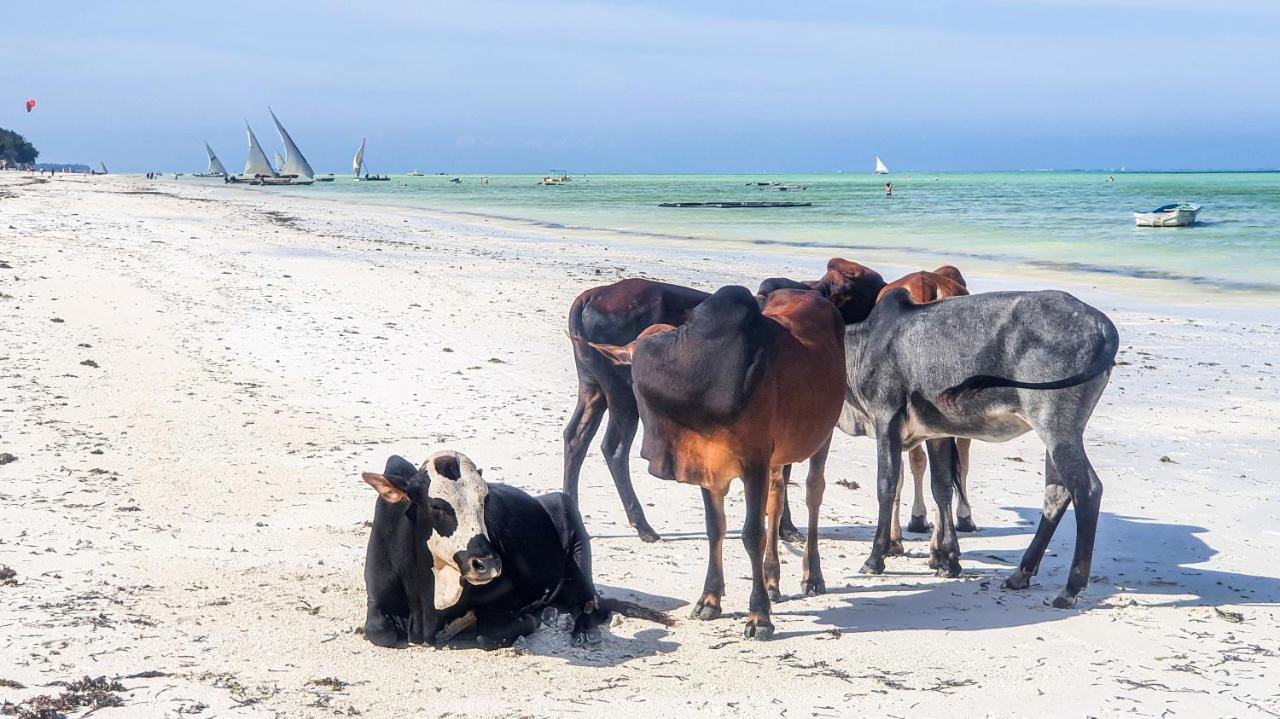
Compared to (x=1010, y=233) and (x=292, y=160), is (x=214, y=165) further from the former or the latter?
(x=1010, y=233)

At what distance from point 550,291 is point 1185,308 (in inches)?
441

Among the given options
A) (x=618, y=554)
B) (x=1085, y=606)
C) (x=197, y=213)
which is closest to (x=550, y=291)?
(x=618, y=554)

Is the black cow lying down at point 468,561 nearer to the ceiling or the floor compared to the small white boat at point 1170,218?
nearer to the floor

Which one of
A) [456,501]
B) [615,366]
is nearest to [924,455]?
[615,366]

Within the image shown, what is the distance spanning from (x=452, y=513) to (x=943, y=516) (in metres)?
3.34

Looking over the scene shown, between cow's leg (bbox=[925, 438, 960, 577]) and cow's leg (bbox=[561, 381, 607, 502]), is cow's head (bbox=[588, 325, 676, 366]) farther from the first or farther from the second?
cow's leg (bbox=[925, 438, 960, 577])

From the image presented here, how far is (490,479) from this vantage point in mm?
9164

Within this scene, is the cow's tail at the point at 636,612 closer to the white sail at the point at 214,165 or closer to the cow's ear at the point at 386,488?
the cow's ear at the point at 386,488

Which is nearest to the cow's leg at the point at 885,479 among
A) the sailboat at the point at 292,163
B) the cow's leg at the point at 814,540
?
the cow's leg at the point at 814,540

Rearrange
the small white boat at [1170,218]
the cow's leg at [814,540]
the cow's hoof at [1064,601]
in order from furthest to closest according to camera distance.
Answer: the small white boat at [1170,218], the cow's leg at [814,540], the cow's hoof at [1064,601]

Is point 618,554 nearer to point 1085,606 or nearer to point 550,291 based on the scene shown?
point 1085,606

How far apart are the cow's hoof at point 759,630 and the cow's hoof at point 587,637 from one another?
2.42 feet

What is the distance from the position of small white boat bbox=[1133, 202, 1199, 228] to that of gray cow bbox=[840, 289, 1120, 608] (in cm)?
4558

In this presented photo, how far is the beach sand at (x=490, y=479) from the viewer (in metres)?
5.54
